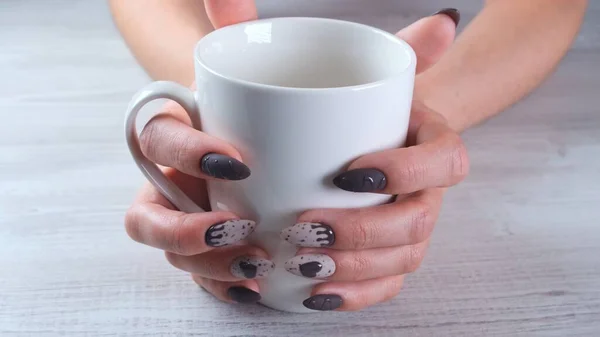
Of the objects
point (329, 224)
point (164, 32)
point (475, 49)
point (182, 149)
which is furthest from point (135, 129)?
point (475, 49)

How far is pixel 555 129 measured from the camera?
74 centimetres

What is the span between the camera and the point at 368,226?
0.40 metres

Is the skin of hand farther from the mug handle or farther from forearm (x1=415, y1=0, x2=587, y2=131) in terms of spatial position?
forearm (x1=415, y1=0, x2=587, y2=131)

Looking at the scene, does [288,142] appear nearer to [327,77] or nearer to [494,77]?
[327,77]

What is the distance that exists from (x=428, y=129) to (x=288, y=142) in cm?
13

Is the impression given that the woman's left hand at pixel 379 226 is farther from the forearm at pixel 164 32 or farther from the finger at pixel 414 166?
the forearm at pixel 164 32

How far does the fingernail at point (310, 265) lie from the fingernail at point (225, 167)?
0.22 ft

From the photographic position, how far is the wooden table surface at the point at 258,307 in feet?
1.48

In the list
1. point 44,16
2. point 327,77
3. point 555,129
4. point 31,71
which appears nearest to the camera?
point 327,77

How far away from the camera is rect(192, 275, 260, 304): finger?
17.0 inches

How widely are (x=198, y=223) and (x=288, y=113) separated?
0.10 meters

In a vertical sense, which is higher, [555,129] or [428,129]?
[428,129]

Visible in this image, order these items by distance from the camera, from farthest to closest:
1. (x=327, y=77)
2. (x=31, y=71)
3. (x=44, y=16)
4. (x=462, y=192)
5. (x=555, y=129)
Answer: (x=44, y=16) → (x=31, y=71) → (x=555, y=129) → (x=462, y=192) → (x=327, y=77)

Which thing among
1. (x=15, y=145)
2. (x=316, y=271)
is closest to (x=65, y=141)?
(x=15, y=145)
